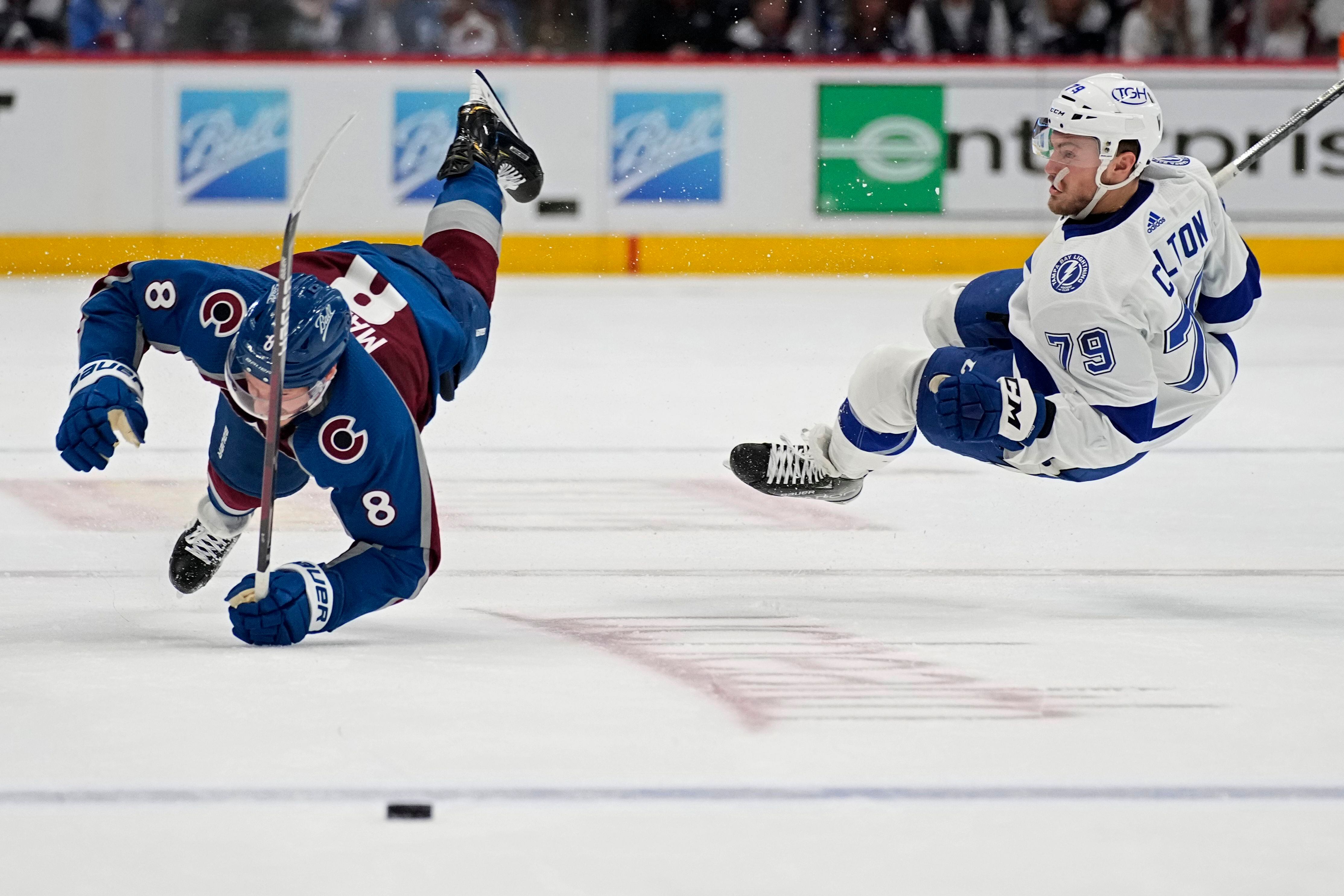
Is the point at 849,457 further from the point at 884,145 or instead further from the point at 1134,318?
the point at 884,145

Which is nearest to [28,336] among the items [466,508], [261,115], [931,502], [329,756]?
[261,115]

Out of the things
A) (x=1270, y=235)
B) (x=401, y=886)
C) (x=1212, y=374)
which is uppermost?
(x=1270, y=235)

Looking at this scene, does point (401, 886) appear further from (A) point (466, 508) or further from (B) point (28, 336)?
(B) point (28, 336)

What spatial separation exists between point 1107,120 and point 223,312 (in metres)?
1.51

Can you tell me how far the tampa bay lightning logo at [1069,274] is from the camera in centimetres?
337

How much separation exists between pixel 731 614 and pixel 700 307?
18.2ft

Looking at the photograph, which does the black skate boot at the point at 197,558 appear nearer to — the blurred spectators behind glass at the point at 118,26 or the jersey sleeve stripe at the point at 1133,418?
the jersey sleeve stripe at the point at 1133,418

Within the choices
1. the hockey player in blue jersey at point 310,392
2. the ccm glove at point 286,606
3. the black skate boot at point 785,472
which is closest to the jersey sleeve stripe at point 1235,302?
the black skate boot at point 785,472

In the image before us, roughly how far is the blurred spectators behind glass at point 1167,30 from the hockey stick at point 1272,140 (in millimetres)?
5923

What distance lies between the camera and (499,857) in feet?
6.80

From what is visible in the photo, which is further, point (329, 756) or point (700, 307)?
point (700, 307)

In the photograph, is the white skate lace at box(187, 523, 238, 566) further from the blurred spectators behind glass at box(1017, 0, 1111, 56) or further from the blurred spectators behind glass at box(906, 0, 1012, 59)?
the blurred spectators behind glass at box(1017, 0, 1111, 56)

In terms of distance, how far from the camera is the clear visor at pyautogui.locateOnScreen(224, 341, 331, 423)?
2.86 meters

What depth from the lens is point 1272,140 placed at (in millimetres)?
4102
